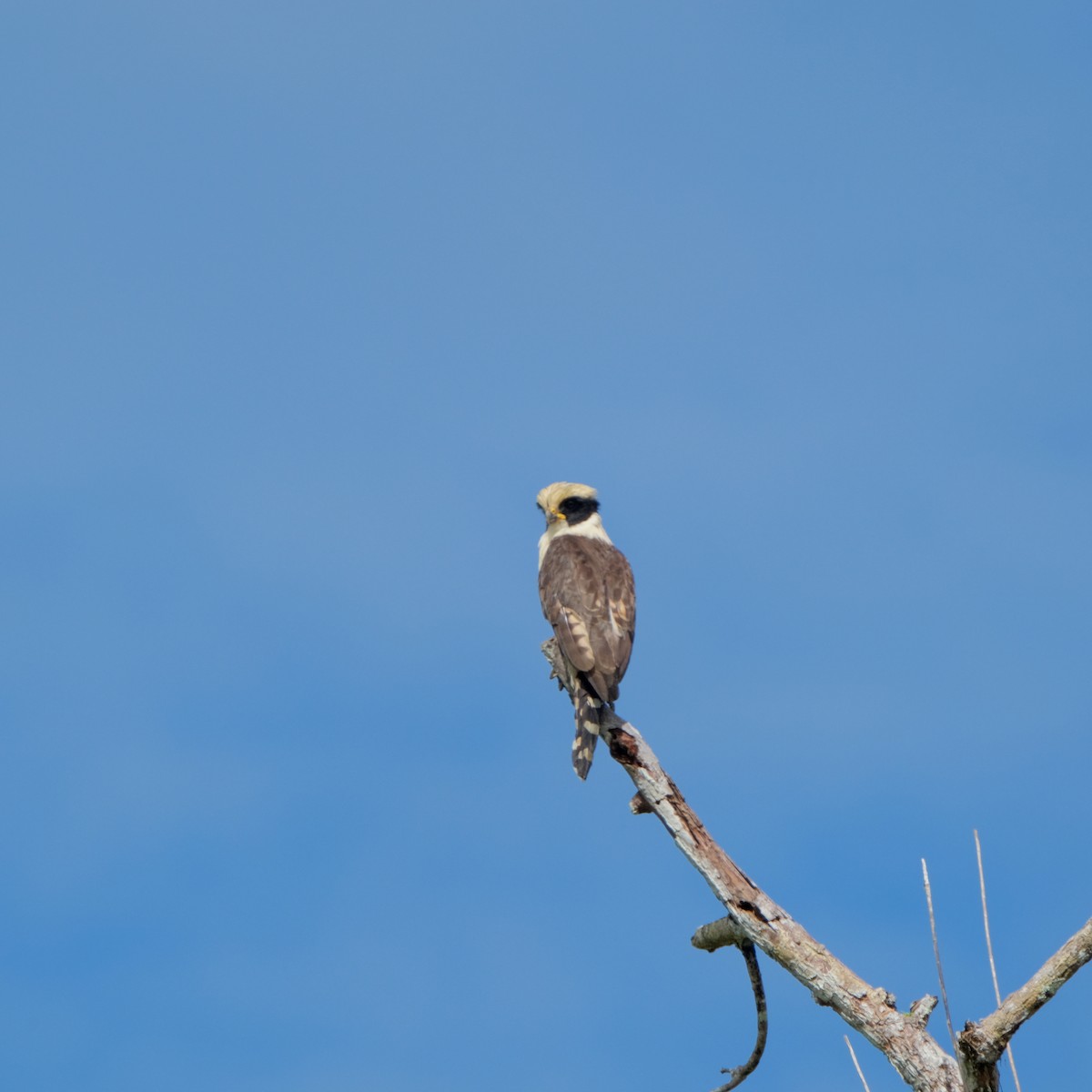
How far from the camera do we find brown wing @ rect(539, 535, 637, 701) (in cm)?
939

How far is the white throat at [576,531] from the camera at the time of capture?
11.5 metres

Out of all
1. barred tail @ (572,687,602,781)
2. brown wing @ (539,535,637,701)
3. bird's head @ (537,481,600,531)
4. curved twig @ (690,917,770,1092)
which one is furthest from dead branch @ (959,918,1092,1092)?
bird's head @ (537,481,600,531)

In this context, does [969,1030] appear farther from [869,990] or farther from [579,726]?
[579,726]

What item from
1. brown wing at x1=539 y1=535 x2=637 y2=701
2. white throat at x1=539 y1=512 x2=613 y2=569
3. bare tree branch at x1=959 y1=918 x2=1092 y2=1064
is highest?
white throat at x1=539 y1=512 x2=613 y2=569

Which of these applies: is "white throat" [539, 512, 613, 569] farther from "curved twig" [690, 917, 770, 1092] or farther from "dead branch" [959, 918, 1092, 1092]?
"dead branch" [959, 918, 1092, 1092]

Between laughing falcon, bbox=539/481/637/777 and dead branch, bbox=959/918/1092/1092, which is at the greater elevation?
laughing falcon, bbox=539/481/637/777

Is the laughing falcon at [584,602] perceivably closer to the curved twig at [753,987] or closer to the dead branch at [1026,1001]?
the curved twig at [753,987]

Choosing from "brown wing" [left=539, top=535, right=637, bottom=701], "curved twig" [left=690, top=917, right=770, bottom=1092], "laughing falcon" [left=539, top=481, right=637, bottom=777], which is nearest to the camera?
"curved twig" [left=690, top=917, right=770, bottom=1092]

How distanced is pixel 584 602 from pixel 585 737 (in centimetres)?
135

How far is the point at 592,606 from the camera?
9930mm

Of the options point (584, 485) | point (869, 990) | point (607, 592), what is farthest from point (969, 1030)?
point (584, 485)

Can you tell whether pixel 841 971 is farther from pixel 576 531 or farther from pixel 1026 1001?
pixel 576 531

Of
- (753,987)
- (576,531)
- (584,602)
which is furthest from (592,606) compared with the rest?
(753,987)

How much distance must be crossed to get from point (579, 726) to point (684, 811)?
1269 millimetres
